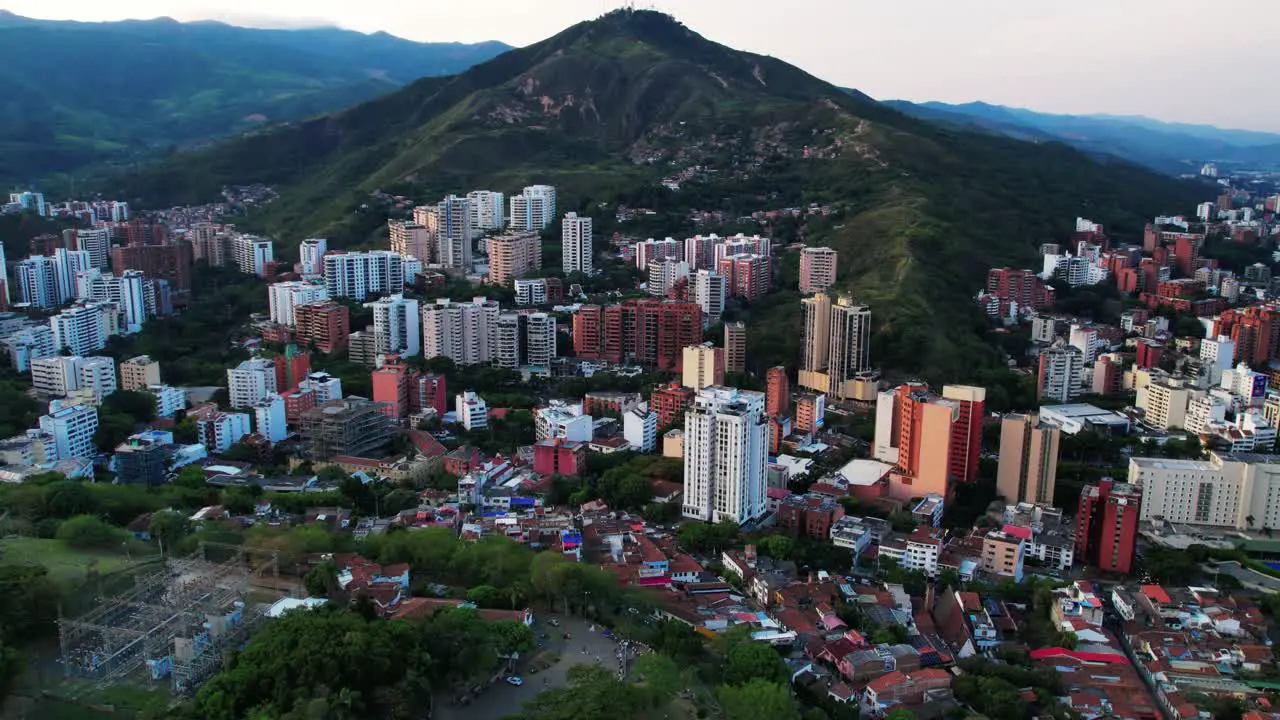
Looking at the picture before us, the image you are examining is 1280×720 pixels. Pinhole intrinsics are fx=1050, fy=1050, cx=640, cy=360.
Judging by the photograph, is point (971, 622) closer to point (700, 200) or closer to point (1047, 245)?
point (1047, 245)

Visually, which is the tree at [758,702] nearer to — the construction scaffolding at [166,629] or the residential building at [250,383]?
the construction scaffolding at [166,629]

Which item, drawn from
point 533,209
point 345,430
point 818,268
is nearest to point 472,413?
point 345,430

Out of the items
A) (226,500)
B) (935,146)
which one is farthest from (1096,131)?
(226,500)

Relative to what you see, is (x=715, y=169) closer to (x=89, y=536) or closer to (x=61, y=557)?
(x=89, y=536)

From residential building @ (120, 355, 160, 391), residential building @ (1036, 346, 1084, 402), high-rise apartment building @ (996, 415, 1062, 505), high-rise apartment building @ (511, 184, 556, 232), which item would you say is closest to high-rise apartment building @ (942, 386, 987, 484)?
high-rise apartment building @ (996, 415, 1062, 505)

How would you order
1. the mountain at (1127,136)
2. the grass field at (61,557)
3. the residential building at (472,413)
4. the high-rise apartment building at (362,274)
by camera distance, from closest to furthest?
the grass field at (61,557) → the residential building at (472,413) → the high-rise apartment building at (362,274) → the mountain at (1127,136)

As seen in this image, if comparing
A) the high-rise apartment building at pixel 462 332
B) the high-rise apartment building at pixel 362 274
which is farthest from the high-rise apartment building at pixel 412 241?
the high-rise apartment building at pixel 462 332
